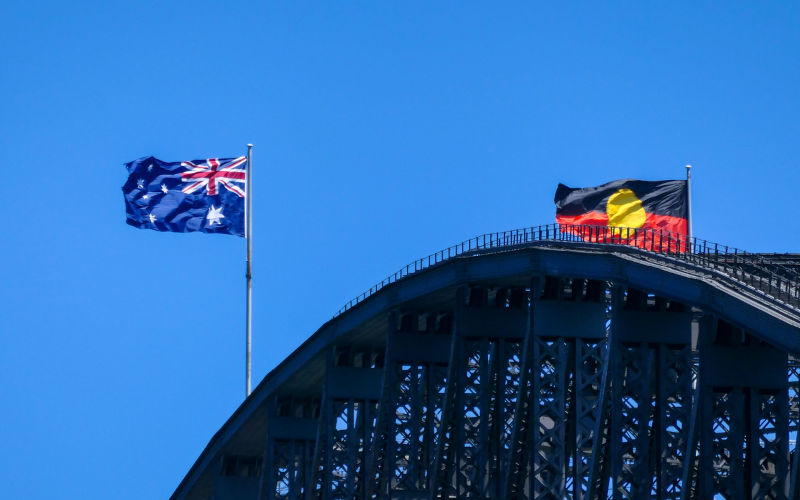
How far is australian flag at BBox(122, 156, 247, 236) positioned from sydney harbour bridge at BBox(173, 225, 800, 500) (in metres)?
7.11

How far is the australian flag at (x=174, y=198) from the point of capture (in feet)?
309

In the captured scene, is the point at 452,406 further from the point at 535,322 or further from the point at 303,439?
the point at 303,439

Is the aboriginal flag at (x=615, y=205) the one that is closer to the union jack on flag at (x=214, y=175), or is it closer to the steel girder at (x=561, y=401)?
the steel girder at (x=561, y=401)

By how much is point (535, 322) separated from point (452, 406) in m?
8.28

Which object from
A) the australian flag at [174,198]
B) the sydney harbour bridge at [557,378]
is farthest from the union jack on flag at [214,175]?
the sydney harbour bridge at [557,378]

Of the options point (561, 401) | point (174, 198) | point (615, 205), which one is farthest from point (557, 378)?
point (174, 198)

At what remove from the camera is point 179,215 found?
94.1 m

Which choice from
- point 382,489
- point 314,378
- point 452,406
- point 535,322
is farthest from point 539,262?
point 314,378

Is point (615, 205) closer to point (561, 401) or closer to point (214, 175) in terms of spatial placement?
point (561, 401)

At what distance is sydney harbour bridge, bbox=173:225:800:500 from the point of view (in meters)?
62.8

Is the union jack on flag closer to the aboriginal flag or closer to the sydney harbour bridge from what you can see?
the sydney harbour bridge

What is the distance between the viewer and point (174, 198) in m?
94.1

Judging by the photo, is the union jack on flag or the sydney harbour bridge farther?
the union jack on flag

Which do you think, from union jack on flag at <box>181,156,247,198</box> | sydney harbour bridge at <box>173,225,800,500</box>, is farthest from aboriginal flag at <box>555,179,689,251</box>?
union jack on flag at <box>181,156,247,198</box>
